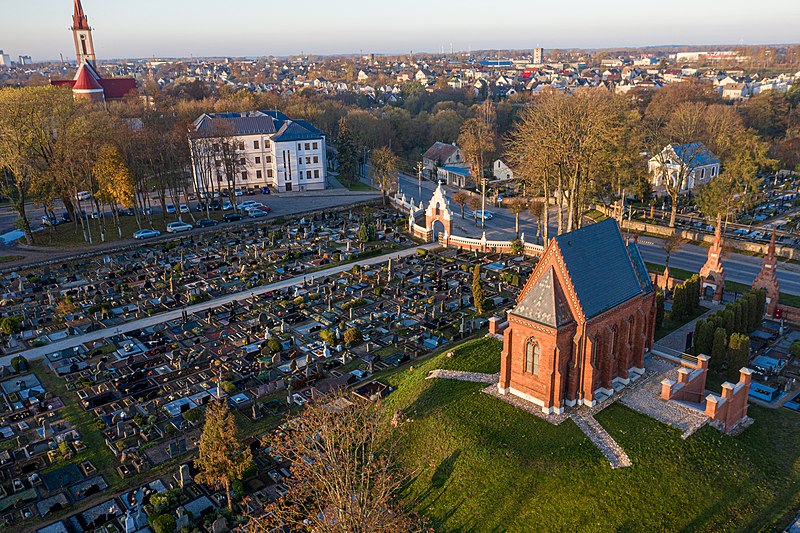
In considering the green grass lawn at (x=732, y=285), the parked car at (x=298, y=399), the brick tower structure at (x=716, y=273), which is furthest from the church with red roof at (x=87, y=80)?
the brick tower structure at (x=716, y=273)

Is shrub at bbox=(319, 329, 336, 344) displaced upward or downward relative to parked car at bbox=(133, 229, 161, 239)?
downward

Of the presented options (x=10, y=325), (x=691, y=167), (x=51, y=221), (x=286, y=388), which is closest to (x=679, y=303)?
(x=286, y=388)

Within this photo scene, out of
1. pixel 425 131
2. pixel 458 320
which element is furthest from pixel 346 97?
pixel 458 320

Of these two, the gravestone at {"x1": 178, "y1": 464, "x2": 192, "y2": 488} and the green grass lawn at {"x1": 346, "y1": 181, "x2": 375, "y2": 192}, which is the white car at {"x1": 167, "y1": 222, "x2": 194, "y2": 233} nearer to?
the green grass lawn at {"x1": 346, "y1": 181, "x2": 375, "y2": 192}

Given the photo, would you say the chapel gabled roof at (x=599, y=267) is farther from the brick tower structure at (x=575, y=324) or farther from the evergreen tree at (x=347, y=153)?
the evergreen tree at (x=347, y=153)

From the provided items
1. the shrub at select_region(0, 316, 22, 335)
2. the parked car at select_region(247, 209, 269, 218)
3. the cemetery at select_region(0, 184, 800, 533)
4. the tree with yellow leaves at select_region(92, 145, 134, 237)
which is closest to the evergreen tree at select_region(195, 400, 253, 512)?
the cemetery at select_region(0, 184, 800, 533)

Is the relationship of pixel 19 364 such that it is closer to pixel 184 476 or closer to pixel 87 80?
pixel 184 476
